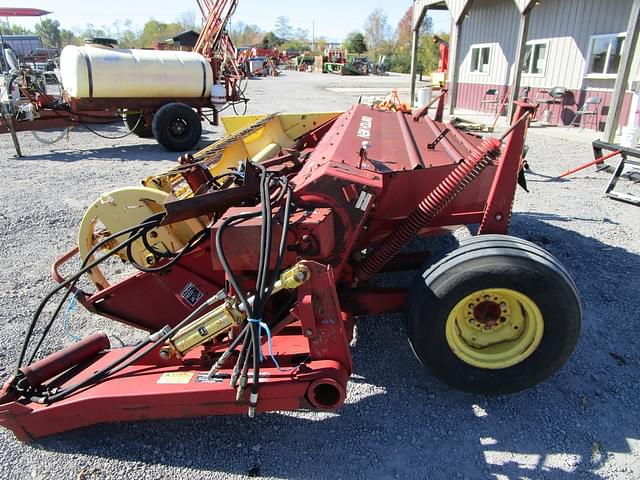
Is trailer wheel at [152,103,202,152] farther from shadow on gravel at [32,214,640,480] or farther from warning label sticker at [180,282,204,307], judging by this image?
shadow on gravel at [32,214,640,480]

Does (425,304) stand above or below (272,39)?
below

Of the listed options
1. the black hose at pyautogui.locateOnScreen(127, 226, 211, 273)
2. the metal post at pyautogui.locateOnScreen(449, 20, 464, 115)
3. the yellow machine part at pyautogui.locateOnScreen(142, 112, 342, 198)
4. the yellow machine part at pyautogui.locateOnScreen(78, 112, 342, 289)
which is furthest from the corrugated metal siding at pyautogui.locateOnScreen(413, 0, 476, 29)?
the black hose at pyautogui.locateOnScreen(127, 226, 211, 273)

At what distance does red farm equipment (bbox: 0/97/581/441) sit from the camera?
2.23 meters

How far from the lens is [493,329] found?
101 inches

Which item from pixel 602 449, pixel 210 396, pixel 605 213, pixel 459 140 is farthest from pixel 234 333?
pixel 605 213

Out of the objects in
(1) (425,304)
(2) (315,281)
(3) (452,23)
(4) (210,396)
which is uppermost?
(3) (452,23)

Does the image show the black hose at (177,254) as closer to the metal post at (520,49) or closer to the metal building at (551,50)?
the metal building at (551,50)

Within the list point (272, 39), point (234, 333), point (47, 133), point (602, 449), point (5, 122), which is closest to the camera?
point (602, 449)

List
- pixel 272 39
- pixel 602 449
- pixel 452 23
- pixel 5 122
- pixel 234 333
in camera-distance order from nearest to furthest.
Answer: pixel 602 449 → pixel 234 333 → pixel 5 122 → pixel 452 23 → pixel 272 39

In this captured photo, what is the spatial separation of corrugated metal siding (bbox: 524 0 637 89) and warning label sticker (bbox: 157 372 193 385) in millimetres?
11698

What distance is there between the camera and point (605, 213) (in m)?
5.41

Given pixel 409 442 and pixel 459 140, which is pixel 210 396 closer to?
pixel 409 442

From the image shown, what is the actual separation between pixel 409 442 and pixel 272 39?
7132 cm

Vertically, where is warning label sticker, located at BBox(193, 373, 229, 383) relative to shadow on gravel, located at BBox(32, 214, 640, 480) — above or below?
above
